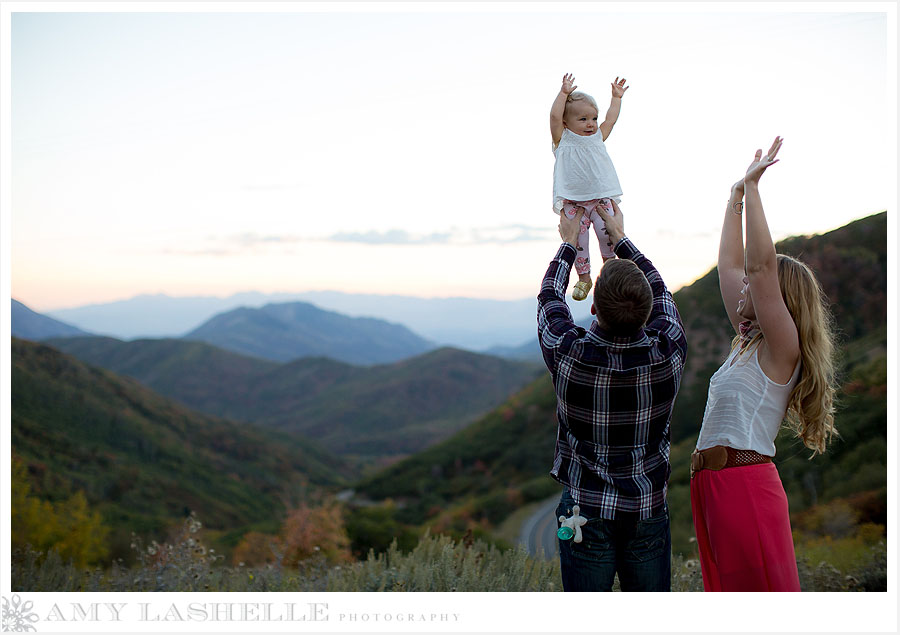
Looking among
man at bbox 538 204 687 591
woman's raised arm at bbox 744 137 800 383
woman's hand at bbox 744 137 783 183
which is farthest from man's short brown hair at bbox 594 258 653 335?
woman's hand at bbox 744 137 783 183

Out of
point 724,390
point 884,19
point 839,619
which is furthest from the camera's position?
point 884,19

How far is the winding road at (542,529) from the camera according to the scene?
67.3ft

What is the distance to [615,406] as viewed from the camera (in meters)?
2.22

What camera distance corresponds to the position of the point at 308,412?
110 metres

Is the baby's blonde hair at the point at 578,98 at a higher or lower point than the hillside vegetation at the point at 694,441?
higher

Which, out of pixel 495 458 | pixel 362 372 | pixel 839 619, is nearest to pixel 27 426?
pixel 495 458

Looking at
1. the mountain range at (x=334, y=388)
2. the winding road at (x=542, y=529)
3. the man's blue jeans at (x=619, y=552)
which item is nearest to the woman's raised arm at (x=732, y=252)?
the man's blue jeans at (x=619, y=552)

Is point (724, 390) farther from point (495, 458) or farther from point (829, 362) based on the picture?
point (495, 458)

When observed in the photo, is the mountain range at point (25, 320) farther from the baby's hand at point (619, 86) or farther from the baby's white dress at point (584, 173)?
the baby's hand at point (619, 86)

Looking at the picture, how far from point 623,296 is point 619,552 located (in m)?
0.94

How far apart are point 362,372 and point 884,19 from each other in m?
121

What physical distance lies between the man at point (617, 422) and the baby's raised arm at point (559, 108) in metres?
0.98

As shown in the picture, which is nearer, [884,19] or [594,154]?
[594,154]

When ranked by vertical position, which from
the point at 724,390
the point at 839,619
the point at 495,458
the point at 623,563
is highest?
the point at 724,390
